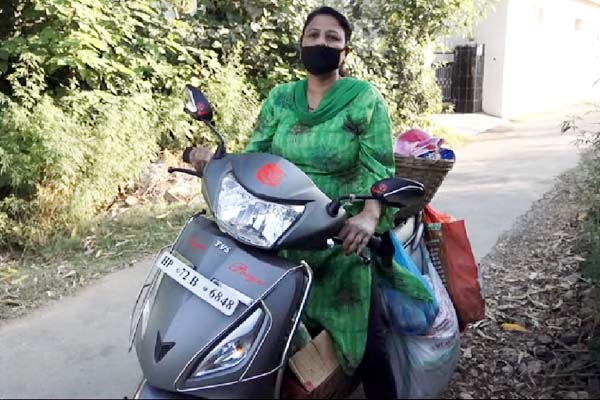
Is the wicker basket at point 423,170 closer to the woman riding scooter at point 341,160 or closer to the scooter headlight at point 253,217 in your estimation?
the woman riding scooter at point 341,160

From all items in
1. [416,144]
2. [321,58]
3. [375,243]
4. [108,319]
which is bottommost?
[108,319]

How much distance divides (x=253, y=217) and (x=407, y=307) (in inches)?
32.9

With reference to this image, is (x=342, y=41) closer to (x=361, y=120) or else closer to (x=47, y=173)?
(x=361, y=120)

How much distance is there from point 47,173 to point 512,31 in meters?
11.8

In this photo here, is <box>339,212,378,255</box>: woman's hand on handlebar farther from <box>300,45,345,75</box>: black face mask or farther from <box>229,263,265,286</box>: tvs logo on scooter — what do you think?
<box>300,45,345,75</box>: black face mask

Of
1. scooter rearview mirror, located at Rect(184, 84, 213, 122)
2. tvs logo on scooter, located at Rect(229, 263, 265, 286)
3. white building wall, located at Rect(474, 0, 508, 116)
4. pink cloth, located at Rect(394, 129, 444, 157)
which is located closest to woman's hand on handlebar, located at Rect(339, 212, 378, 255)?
tvs logo on scooter, located at Rect(229, 263, 265, 286)

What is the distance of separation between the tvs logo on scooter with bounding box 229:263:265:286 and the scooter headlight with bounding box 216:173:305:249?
77 millimetres

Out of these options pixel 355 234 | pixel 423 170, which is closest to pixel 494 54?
pixel 423 170

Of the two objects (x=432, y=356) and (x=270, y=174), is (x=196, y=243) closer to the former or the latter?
(x=270, y=174)

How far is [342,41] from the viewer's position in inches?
98.7

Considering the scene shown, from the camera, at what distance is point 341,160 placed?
241 centimetres

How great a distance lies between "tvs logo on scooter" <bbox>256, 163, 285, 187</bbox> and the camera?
6.46 ft

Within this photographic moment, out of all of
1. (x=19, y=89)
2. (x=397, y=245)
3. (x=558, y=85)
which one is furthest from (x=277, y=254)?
(x=558, y=85)

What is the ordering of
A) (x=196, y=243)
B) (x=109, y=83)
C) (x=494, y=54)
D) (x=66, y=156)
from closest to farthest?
(x=196, y=243)
(x=66, y=156)
(x=109, y=83)
(x=494, y=54)
